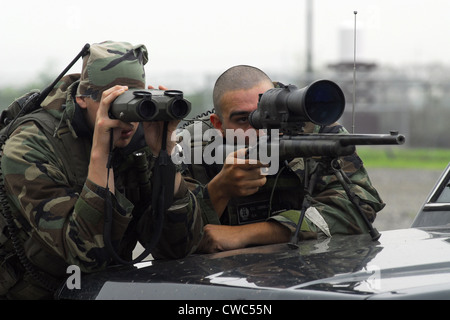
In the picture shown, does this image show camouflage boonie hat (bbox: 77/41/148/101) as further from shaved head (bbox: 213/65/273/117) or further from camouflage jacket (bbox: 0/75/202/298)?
shaved head (bbox: 213/65/273/117)

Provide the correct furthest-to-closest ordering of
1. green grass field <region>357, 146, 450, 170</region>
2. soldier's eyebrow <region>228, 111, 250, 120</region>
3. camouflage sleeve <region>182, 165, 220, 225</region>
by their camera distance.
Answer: green grass field <region>357, 146, 450, 170</region>, soldier's eyebrow <region>228, 111, 250, 120</region>, camouflage sleeve <region>182, 165, 220, 225</region>

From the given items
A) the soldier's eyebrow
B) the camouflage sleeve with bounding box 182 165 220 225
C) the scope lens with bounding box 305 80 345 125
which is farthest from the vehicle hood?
the soldier's eyebrow

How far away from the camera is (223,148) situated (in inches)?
150

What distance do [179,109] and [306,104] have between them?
455 millimetres

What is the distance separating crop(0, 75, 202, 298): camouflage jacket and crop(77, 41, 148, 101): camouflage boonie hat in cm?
11

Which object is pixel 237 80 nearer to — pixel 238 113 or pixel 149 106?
pixel 238 113

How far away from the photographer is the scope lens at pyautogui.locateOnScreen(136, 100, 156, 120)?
2.79 meters

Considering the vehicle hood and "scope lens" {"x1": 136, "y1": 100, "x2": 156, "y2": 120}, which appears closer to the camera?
the vehicle hood

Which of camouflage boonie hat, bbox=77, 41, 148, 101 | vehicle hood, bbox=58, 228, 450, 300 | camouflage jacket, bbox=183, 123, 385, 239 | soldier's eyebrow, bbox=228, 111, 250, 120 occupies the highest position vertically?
camouflage boonie hat, bbox=77, 41, 148, 101

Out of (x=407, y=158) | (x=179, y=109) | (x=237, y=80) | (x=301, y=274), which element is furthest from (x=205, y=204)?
(x=407, y=158)

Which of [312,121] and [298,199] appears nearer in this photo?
[312,121]

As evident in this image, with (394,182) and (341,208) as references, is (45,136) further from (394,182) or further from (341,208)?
(394,182)

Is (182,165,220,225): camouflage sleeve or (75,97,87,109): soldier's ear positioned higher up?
(75,97,87,109): soldier's ear

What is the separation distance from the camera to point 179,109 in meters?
2.92
